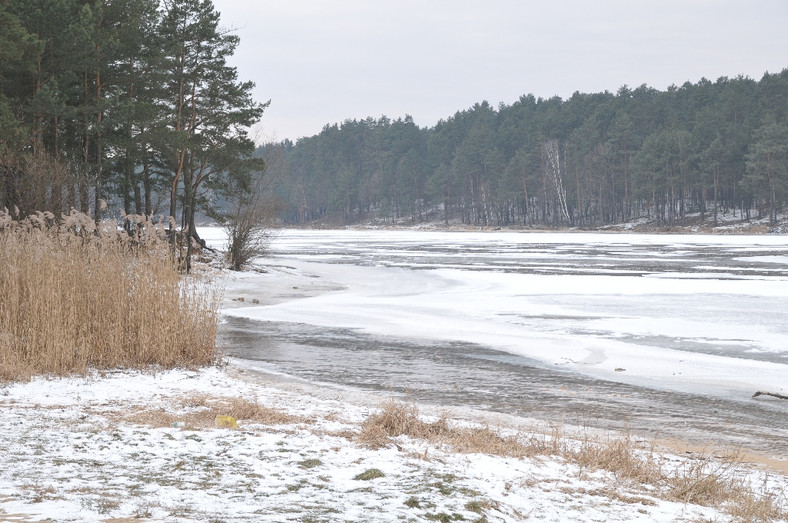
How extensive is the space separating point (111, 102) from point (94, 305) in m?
19.4

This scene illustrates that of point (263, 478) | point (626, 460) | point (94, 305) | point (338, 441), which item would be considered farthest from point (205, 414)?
point (626, 460)

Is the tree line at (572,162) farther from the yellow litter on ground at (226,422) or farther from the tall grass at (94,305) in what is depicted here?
the yellow litter on ground at (226,422)

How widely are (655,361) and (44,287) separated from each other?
9.61m

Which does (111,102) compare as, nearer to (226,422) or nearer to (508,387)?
(508,387)

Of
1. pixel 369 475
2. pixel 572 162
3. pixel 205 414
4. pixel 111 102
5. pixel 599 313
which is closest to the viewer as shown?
pixel 369 475

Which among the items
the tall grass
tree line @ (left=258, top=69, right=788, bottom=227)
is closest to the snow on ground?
the tall grass

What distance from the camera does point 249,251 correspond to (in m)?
36.4

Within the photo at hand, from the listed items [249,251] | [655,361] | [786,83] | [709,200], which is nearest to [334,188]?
[709,200]

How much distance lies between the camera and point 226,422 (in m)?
7.82

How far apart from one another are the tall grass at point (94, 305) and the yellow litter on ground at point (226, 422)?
3.44 m

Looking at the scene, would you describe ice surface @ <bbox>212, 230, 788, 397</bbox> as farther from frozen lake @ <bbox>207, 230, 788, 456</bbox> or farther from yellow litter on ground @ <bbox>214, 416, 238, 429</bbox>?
yellow litter on ground @ <bbox>214, 416, 238, 429</bbox>

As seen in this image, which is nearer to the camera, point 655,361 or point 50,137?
point 655,361

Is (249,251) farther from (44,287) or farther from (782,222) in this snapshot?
(782,222)

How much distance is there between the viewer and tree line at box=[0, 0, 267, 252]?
26.6 m
